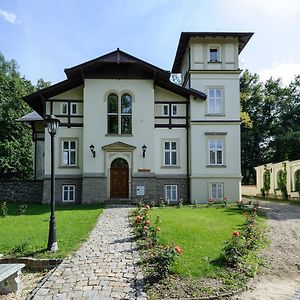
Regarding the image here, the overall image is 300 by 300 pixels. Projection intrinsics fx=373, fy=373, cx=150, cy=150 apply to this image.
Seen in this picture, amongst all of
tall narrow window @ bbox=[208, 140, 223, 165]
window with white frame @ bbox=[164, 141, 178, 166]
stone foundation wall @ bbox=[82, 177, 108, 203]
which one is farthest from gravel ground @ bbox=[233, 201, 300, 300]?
stone foundation wall @ bbox=[82, 177, 108, 203]

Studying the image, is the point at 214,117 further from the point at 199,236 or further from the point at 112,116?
the point at 199,236

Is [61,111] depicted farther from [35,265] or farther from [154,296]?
[154,296]

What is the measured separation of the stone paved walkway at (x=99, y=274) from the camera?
647 cm

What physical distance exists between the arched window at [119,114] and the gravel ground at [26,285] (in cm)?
1418

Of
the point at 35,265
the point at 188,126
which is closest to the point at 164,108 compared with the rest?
the point at 188,126

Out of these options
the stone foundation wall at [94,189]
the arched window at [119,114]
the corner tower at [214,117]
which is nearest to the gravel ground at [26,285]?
the stone foundation wall at [94,189]

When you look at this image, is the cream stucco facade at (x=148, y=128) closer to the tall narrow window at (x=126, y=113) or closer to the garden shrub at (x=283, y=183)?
the tall narrow window at (x=126, y=113)

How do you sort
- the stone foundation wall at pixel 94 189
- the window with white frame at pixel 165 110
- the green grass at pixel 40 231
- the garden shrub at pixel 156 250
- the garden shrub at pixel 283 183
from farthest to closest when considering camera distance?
the garden shrub at pixel 283 183 < the window with white frame at pixel 165 110 < the stone foundation wall at pixel 94 189 < the green grass at pixel 40 231 < the garden shrub at pixel 156 250

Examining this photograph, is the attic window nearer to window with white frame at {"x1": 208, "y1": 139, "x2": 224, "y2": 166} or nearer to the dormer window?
the dormer window

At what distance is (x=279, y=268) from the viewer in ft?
27.3

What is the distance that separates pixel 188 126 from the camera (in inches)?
880

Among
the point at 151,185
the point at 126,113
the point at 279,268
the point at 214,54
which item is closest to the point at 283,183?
the point at 214,54

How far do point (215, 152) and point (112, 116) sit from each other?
646 centimetres

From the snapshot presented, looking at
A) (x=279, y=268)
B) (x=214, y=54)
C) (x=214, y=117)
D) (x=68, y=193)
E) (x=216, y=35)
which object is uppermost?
(x=216, y=35)
